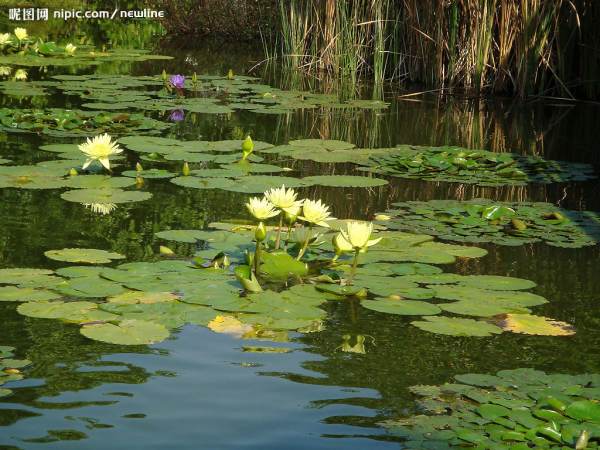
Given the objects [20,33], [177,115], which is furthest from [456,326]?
[20,33]

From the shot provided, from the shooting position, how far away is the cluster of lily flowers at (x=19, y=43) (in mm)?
11195

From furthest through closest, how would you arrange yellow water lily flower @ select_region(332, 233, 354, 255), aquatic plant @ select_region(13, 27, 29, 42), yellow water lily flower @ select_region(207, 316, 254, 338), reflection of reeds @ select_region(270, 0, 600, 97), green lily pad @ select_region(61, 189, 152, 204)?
aquatic plant @ select_region(13, 27, 29, 42)
reflection of reeds @ select_region(270, 0, 600, 97)
green lily pad @ select_region(61, 189, 152, 204)
yellow water lily flower @ select_region(332, 233, 354, 255)
yellow water lily flower @ select_region(207, 316, 254, 338)

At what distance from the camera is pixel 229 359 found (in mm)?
3061

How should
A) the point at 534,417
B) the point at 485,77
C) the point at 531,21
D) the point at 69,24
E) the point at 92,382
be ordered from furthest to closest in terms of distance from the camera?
the point at 69,24 → the point at 485,77 → the point at 531,21 → the point at 92,382 → the point at 534,417

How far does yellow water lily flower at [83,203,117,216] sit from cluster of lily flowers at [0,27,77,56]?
21.6 ft

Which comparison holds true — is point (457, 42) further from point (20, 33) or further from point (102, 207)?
point (102, 207)

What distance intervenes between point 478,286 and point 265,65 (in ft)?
27.7

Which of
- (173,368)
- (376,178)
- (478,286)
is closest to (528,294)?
(478,286)

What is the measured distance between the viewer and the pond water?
8.48 feet

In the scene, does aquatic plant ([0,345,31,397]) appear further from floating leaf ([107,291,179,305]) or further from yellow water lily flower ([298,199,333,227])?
yellow water lily flower ([298,199,333,227])

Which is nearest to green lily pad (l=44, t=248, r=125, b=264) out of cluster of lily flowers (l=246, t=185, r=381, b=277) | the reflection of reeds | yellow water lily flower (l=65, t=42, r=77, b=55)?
cluster of lily flowers (l=246, t=185, r=381, b=277)

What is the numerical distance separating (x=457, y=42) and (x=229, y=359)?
7.18 m

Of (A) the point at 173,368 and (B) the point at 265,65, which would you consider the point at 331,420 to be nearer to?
(A) the point at 173,368

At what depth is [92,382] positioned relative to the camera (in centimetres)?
284
